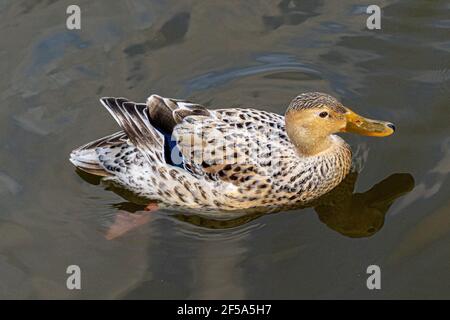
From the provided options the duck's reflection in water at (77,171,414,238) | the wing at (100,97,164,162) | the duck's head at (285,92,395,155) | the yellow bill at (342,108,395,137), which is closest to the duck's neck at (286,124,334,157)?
the duck's head at (285,92,395,155)

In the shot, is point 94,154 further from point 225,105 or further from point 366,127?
point 366,127

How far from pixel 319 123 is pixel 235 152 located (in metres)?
0.79

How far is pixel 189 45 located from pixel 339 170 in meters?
2.53

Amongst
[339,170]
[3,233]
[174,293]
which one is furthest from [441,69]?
[3,233]

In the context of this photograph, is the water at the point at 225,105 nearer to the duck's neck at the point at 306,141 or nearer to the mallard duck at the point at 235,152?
the mallard duck at the point at 235,152

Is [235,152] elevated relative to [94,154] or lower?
lower

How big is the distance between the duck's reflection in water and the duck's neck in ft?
1.48

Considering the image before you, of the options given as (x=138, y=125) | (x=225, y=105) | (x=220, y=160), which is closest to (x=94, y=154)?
(x=138, y=125)

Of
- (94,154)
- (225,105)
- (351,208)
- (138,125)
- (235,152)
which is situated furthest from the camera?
(225,105)

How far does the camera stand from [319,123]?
6.96 m

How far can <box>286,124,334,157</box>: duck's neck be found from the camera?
7.03 metres

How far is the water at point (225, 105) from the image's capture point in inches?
262

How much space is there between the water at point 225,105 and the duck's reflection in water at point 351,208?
0.06 feet

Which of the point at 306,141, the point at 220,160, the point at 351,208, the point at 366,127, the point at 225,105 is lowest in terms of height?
the point at 351,208
